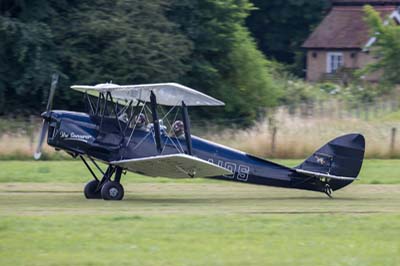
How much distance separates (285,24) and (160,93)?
52588 millimetres

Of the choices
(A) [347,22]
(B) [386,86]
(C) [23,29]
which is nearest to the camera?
(C) [23,29]

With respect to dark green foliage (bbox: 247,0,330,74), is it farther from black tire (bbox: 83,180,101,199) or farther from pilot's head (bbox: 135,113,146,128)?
black tire (bbox: 83,180,101,199)

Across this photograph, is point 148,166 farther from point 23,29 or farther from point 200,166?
point 23,29

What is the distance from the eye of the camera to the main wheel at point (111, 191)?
18422 millimetres

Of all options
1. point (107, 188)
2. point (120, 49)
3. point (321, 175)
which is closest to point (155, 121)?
point (107, 188)

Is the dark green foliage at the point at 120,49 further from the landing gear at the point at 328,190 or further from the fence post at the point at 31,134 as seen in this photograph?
the landing gear at the point at 328,190

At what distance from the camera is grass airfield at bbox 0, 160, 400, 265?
11758mm

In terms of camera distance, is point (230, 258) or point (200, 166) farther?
point (200, 166)

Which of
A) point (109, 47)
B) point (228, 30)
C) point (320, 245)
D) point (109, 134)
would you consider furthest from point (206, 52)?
point (320, 245)

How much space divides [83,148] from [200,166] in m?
2.38

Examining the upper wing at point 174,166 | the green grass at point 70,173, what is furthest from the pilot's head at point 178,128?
the green grass at point 70,173

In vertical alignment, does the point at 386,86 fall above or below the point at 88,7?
below

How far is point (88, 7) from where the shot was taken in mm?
38656

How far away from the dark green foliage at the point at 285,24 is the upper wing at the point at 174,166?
164ft
